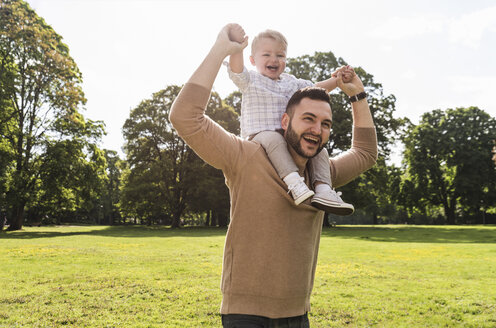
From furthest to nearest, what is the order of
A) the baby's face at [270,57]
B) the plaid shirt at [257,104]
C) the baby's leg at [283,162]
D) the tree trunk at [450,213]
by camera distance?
the tree trunk at [450,213] → the baby's face at [270,57] → the plaid shirt at [257,104] → the baby's leg at [283,162]

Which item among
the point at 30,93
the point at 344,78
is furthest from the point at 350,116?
the point at 344,78

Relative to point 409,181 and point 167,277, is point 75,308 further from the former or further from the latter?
point 409,181

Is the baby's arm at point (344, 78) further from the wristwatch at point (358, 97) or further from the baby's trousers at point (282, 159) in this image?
the baby's trousers at point (282, 159)

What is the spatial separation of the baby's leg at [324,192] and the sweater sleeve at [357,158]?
0.71ft

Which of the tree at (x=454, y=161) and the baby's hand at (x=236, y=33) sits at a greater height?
the tree at (x=454, y=161)

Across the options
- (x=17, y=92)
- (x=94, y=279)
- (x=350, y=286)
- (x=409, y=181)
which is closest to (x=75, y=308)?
(x=94, y=279)

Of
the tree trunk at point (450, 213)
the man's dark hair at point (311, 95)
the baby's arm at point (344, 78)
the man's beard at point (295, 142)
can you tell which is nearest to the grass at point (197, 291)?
the baby's arm at point (344, 78)

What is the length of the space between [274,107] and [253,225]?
0.96 metres

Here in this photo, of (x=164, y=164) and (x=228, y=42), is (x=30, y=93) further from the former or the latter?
(x=228, y=42)

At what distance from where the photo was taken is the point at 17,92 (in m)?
28.0

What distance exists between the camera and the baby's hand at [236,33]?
6.30 ft

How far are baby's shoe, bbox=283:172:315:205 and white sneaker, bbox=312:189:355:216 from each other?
0.33 feet

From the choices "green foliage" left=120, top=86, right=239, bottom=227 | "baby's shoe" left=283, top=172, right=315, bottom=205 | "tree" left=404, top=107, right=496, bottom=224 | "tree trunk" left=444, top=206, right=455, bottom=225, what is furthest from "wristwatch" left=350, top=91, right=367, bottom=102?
"tree trunk" left=444, top=206, right=455, bottom=225

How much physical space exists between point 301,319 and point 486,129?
52654 millimetres
